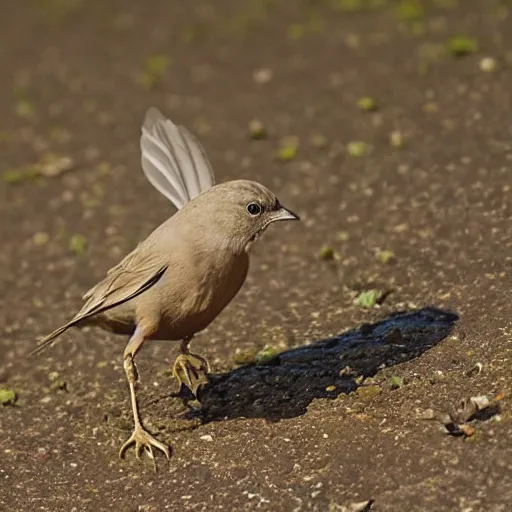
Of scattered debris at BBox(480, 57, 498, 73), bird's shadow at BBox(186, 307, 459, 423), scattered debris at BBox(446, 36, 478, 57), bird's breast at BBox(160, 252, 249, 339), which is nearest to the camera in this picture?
bird's breast at BBox(160, 252, 249, 339)

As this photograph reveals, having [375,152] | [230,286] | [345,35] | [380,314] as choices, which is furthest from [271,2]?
[230,286]

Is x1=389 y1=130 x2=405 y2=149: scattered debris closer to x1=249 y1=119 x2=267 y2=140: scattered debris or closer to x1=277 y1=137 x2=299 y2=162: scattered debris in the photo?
x1=277 y1=137 x2=299 y2=162: scattered debris

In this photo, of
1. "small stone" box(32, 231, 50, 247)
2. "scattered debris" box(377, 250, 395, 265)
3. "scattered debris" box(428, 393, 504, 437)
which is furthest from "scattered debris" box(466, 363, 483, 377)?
"small stone" box(32, 231, 50, 247)

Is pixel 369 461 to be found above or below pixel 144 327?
below

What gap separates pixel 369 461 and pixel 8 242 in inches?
163

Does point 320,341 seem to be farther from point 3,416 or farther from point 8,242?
point 8,242

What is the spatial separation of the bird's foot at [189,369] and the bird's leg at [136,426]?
49cm

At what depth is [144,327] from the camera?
4.64m

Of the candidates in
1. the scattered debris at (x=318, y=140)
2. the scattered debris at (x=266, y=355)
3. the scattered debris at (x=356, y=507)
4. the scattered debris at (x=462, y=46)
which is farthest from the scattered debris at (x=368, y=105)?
the scattered debris at (x=356, y=507)

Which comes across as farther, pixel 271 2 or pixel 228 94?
pixel 271 2

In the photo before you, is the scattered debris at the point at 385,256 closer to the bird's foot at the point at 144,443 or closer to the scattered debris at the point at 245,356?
the scattered debris at the point at 245,356

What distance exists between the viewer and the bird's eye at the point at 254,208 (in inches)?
182

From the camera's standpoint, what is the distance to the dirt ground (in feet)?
14.3

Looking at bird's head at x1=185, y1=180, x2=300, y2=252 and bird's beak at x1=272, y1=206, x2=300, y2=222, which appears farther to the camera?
bird's beak at x1=272, y1=206, x2=300, y2=222
